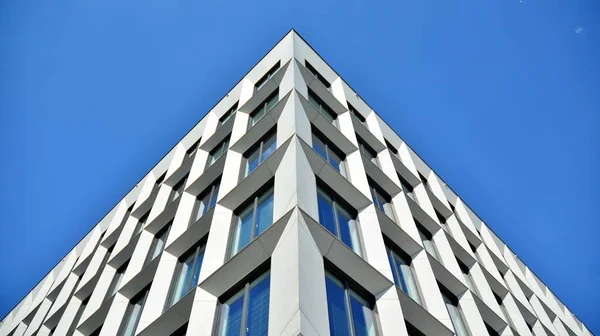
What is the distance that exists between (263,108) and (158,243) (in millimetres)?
7749

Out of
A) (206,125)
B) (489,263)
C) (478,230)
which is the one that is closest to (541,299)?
(478,230)

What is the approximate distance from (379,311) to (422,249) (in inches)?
200

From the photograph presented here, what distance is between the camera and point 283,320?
9477 mm

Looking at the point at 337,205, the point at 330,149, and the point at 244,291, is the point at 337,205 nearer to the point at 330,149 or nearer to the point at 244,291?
the point at 330,149

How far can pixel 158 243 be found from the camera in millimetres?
20594

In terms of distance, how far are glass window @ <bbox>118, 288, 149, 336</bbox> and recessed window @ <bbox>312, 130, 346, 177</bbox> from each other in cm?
872

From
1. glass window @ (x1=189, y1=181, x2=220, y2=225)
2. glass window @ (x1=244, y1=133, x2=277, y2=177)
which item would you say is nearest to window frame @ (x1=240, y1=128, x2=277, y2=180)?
glass window @ (x1=244, y1=133, x2=277, y2=177)

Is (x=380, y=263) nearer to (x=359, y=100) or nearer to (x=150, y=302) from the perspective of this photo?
(x=150, y=302)

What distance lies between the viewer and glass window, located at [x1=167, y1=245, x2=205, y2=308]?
51.0 feet

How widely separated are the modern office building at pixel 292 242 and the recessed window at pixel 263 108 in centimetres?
7

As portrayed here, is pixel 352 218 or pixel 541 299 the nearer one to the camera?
pixel 352 218

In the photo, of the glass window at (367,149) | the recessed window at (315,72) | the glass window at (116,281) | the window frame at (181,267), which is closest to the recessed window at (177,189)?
the glass window at (116,281)

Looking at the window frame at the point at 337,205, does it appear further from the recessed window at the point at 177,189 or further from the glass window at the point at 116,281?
the glass window at the point at 116,281

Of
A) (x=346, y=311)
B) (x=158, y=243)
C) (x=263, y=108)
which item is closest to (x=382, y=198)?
(x=263, y=108)
